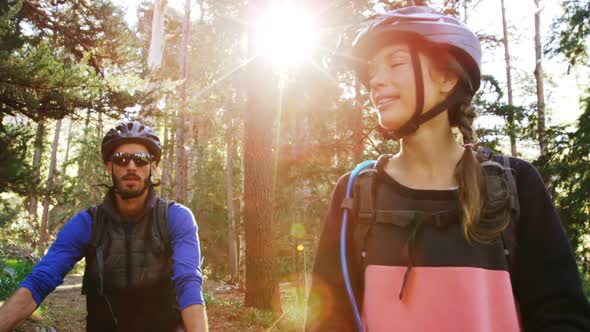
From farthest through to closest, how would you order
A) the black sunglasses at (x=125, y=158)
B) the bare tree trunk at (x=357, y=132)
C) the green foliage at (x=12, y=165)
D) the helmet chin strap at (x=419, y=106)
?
the bare tree trunk at (x=357, y=132)
the green foliage at (x=12, y=165)
the black sunglasses at (x=125, y=158)
the helmet chin strap at (x=419, y=106)

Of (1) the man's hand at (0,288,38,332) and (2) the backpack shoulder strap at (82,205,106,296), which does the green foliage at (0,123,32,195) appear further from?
(1) the man's hand at (0,288,38,332)

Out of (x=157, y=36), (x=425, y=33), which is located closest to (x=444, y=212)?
(x=425, y=33)

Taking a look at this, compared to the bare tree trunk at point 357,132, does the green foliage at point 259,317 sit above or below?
below

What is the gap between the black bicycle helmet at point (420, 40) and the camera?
1975mm

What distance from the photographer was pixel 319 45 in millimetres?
16469

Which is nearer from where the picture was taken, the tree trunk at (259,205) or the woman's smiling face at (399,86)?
the woman's smiling face at (399,86)

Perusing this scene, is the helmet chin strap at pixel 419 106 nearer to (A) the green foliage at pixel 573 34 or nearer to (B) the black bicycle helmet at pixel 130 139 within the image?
(B) the black bicycle helmet at pixel 130 139

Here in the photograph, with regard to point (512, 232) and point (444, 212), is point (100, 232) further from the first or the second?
point (512, 232)

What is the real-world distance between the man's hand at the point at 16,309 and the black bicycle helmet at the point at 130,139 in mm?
1381

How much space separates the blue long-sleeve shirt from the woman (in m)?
1.94

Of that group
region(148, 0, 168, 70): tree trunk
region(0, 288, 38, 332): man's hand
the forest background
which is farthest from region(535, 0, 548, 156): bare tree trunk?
region(148, 0, 168, 70): tree trunk

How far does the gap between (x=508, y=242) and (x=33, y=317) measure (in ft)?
29.5

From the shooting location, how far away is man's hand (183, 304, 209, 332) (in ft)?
11.4

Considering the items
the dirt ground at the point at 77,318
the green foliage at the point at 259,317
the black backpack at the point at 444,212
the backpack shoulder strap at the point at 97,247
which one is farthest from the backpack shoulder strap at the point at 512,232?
the green foliage at the point at 259,317
